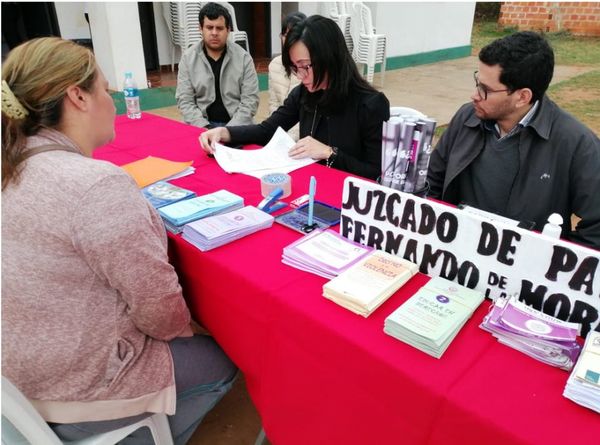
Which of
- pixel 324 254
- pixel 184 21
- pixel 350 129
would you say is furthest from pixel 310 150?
pixel 184 21

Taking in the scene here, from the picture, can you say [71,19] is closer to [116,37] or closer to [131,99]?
[116,37]

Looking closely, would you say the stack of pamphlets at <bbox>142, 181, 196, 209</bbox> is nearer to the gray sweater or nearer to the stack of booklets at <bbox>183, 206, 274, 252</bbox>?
the stack of booklets at <bbox>183, 206, 274, 252</bbox>

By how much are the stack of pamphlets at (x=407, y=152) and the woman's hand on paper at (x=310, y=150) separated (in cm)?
55

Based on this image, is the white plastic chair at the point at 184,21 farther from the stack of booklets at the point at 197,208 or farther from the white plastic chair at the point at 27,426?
the white plastic chair at the point at 27,426

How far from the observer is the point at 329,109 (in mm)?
2105

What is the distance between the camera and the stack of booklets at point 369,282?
989 millimetres

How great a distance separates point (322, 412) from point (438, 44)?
1031 centimetres

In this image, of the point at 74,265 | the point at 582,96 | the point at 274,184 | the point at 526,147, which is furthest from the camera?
the point at 582,96

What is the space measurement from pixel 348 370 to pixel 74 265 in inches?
26.1

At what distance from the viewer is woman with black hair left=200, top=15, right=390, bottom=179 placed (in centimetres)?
191

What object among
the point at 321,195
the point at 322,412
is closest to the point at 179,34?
the point at 321,195

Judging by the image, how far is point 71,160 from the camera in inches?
39.2

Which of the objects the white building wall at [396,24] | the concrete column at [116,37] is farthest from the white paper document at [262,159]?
the white building wall at [396,24]

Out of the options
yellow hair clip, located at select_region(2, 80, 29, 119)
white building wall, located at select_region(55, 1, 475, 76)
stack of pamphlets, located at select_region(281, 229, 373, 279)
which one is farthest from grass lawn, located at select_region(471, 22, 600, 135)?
yellow hair clip, located at select_region(2, 80, 29, 119)
